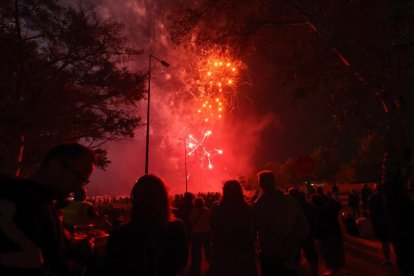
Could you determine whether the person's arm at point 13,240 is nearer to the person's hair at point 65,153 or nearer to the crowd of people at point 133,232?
the crowd of people at point 133,232

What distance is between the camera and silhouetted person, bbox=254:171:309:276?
3.93 meters

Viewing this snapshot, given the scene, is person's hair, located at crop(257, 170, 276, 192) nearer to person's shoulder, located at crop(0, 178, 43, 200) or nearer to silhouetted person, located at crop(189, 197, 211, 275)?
person's shoulder, located at crop(0, 178, 43, 200)

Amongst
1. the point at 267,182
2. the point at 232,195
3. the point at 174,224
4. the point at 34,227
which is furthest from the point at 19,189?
the point at 267,182

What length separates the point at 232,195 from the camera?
4320 mm

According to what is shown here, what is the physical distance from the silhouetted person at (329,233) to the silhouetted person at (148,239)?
5.08 m

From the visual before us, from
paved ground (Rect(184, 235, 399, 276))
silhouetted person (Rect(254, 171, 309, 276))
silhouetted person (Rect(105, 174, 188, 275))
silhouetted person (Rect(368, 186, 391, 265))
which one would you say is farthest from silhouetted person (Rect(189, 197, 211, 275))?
silhouetted person (Rect(105, 174, 188, 275))

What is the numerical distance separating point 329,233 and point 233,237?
3403 millimetres

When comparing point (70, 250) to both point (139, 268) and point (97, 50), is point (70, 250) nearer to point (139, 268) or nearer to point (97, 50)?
point (139, 268)

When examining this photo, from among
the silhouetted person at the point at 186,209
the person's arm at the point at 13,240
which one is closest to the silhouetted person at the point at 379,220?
the person's arm at the point at 13,240

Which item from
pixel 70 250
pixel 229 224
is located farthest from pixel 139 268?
pixel 229 224

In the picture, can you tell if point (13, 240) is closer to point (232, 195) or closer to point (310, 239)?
point (232, 195)

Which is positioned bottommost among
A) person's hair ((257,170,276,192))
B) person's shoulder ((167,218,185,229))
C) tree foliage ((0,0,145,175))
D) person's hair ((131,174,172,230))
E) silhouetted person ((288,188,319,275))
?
silhouetted person ((288,188,319,275))

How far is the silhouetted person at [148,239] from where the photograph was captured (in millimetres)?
2045

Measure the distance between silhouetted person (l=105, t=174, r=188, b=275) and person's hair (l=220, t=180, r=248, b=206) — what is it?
1.98m
